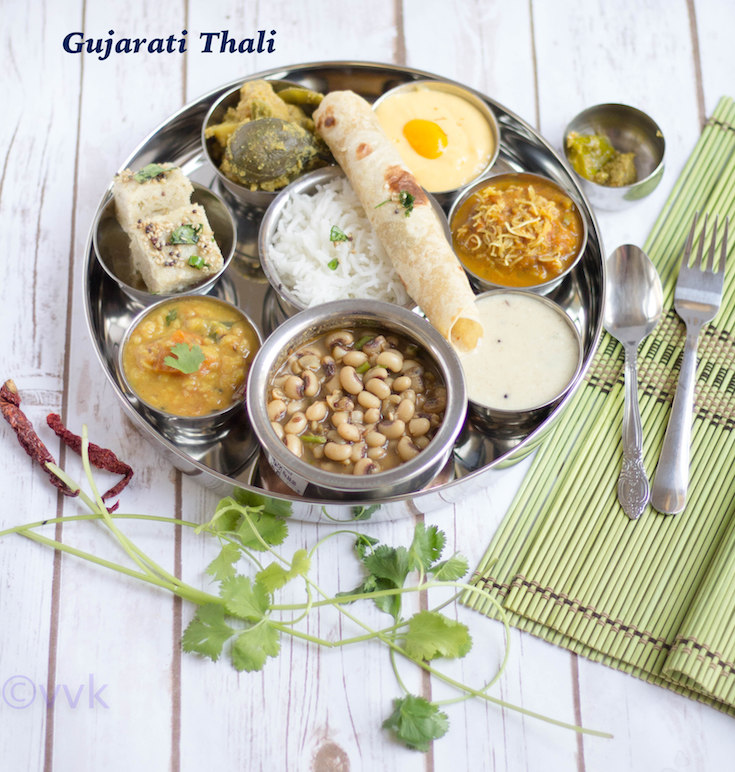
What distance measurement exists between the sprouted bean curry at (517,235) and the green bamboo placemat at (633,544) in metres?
0.52

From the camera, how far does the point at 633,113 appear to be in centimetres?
468

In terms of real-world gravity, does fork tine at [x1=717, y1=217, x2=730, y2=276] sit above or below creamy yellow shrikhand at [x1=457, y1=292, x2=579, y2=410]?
above

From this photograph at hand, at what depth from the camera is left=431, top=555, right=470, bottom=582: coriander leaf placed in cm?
370

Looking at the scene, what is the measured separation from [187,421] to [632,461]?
2038mm

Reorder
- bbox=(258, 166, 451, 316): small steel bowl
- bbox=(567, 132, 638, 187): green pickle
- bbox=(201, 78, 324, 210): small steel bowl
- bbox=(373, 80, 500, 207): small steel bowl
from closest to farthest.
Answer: bbox=(258, 166, 451, 316): small steel bowl, bbox=(201, 78, 324, 210): small steel bowl, bbox=(373, 80, 500, 207): small steel bowl, bbox=(567, 132, 638, 187): green pickle

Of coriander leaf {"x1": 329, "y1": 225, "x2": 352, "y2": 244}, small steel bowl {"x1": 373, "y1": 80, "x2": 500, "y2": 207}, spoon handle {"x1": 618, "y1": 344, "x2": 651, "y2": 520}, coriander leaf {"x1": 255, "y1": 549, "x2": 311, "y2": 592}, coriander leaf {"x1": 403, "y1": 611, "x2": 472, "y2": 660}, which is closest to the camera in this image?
coriander leaf {"x1": 255, "y1": 549, "x2": 311, "y2": 592}

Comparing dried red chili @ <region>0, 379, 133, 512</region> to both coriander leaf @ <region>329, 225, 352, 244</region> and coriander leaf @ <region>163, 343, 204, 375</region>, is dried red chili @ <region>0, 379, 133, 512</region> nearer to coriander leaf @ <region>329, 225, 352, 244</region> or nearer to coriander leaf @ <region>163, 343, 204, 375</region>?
coriander leaf @ <region>163, 343, 204, 375</region>

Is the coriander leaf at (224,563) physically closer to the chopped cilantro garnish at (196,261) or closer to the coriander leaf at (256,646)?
the coriander leaf at (256,646)

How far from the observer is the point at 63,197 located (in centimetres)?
464

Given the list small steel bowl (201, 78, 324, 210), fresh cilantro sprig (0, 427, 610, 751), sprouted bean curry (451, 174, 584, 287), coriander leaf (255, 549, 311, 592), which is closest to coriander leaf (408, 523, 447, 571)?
fresh cilantro sprig (0, 427, 610, 751)

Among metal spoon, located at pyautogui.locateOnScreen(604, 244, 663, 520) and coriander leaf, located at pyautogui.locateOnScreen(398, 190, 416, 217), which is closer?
metal spoon, located at pyautogui.locateOnScreen(604, 244, 663, 520)

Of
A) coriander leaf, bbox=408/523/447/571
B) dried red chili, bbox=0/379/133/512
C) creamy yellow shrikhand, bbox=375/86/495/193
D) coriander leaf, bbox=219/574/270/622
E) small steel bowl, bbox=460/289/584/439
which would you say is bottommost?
coriander leaf, bbox=219/574/270/622

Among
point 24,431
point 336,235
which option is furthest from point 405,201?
point 24,431

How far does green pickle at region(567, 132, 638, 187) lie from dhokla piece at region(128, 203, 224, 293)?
205 centimetres
